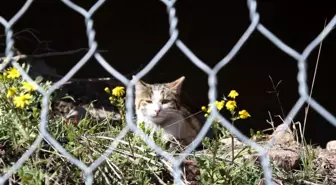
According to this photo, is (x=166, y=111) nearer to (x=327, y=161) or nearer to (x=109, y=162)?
(x=327, y=161)

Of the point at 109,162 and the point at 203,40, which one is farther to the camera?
the point at 203,40

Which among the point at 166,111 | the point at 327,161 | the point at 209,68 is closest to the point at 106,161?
the point at 209,68

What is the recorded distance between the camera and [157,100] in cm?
219

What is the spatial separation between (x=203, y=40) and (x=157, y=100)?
1.62 meters

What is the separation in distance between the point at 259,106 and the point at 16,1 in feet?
4.63

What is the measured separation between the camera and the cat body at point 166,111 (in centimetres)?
210

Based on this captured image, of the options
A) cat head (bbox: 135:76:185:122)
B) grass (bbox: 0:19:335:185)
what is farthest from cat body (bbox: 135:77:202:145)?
grass (bbox: 0:19:335:185)

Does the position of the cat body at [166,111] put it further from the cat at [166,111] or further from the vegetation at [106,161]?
the vegetation at [106,161]

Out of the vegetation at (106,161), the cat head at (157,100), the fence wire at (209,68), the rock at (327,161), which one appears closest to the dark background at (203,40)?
the cat head at (157,100)

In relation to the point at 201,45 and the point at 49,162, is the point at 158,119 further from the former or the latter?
the point at 201,45

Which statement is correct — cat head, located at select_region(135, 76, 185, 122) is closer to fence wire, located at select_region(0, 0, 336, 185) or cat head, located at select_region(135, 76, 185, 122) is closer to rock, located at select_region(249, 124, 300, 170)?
rock, located at select_region(249, 124, 300, 170)

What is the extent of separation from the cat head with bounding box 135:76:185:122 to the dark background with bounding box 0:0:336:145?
1.14 meters

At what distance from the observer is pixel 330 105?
3.51 meters

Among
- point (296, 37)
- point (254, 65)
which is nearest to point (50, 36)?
point (254, 65)
